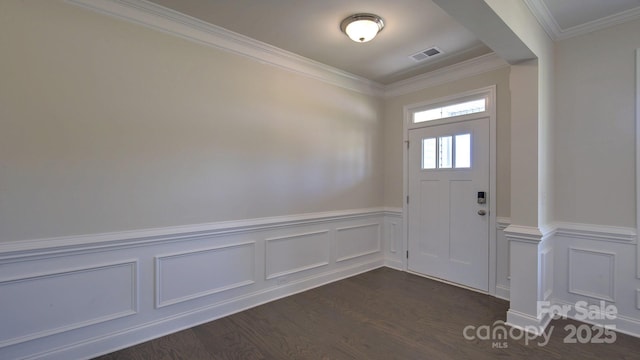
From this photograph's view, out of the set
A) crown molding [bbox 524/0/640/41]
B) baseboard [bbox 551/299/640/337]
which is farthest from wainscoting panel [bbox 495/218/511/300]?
crown molding [bbox 524/0/640/41]

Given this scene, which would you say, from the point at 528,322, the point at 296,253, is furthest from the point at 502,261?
the point at 296,253

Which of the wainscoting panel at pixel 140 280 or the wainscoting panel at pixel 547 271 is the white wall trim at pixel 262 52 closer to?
the wainscoting panel at pixel 140 280

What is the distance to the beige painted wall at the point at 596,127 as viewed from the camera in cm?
251

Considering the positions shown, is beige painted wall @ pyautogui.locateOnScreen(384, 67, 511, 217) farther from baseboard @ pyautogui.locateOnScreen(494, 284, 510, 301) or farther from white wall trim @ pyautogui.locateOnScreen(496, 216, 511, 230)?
baseboard @ pyautogui.locateOnScreen(494, 284, 510, 301)

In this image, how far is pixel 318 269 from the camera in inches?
142

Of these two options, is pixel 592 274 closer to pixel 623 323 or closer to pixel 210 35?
pixel 623 323

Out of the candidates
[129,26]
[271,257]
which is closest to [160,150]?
[129,26]

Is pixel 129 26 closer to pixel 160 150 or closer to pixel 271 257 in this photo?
pixel 160 150

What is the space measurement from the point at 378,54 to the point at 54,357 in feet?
12.6

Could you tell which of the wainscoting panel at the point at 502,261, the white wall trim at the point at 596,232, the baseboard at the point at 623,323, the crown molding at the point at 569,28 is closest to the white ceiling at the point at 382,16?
the crown molding at the point at 569,28

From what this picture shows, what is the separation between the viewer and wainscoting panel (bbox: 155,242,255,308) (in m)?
2.50

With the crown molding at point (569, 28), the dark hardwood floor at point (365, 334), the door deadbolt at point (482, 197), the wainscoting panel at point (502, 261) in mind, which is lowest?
the dark hardwood floor at point (365, 334)

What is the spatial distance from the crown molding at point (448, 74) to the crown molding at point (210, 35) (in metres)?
0.77

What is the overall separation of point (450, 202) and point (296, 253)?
79.6 inches
